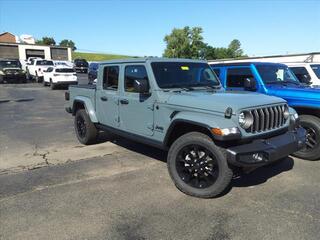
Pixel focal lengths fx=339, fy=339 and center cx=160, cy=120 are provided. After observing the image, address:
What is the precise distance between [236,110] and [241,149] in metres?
0.50

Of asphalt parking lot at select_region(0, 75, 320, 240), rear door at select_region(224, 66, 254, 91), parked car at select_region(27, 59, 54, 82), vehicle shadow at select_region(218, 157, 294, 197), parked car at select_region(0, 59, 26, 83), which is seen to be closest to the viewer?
asphalt parking lot at select_region(0, 75, 320, 240)

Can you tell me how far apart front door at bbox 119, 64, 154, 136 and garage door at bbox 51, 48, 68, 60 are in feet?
174

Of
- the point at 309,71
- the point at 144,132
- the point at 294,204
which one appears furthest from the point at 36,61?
the point at 294,204

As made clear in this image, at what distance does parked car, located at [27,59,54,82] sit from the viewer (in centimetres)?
2893

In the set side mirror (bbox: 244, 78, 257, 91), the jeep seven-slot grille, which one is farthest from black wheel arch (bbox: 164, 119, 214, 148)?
side mirror (bbox: 244, 78, 257, 91)

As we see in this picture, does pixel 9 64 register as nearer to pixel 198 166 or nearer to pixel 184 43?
pixel 198 166

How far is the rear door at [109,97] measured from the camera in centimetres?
Result: 632

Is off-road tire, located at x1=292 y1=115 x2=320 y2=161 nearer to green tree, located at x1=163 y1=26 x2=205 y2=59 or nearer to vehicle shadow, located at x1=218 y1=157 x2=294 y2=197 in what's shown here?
vehicle shadow, located at x1=218 y1=157 x2=294 y2=197

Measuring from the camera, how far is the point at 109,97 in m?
6.47

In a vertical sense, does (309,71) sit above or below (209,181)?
above

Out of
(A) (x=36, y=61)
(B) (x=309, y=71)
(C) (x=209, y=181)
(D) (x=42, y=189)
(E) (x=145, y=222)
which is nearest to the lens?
(E) (x=145, y=222)

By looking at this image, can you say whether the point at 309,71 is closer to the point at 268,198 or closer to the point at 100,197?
the point at 268,198

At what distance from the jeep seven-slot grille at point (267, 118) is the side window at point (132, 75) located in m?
1.91

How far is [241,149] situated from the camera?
4320 mm
